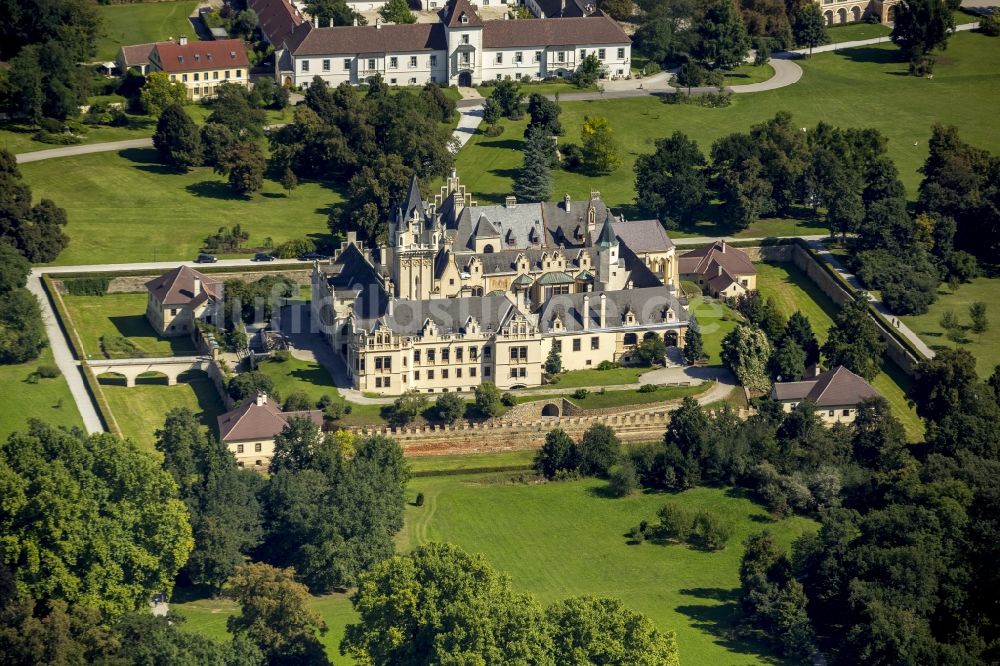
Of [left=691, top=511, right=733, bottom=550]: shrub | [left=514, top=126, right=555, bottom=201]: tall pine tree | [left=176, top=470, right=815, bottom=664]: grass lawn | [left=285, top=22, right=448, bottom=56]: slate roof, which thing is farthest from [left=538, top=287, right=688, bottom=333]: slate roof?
[left=285, top=22, right=448, bottom=56]: slate roof

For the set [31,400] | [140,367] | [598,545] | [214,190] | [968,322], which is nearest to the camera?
[598,545]

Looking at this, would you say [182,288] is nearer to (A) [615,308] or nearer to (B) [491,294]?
(B) [491,294]

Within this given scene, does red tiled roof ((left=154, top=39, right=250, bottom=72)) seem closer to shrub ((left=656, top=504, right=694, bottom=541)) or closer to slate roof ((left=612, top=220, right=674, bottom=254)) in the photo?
slate roof ((left=612, top=220, right=674, bottom=254))

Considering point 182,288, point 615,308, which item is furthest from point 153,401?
point 615,308

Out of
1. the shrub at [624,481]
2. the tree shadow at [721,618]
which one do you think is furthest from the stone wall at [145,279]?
the tree shadow at [721,618]

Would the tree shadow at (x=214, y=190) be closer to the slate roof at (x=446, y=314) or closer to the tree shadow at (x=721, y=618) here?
the slate roof at (x=446, y=314)
